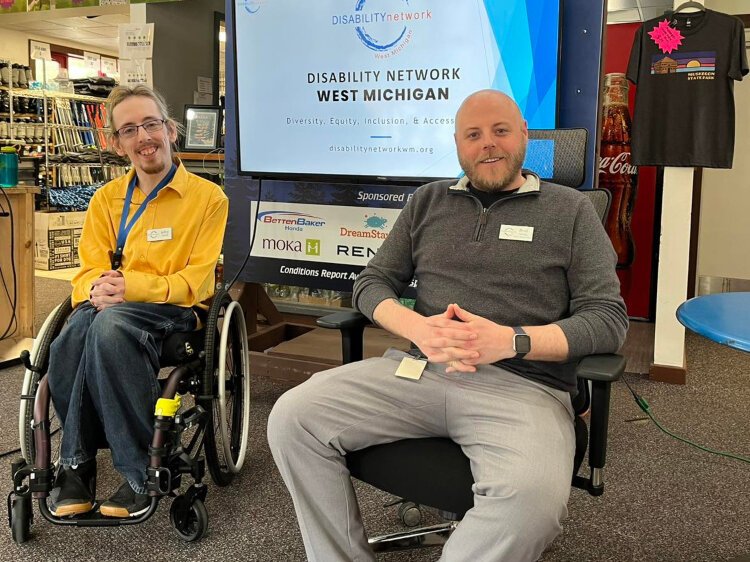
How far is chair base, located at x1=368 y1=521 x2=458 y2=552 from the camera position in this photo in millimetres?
1832

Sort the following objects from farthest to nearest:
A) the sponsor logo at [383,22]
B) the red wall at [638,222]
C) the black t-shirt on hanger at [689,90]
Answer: the red wall at [638,222], the black t-shirt on hanger at [689,90], the sponsor logo at [383,22]

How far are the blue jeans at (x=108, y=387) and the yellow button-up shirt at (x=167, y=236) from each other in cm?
20

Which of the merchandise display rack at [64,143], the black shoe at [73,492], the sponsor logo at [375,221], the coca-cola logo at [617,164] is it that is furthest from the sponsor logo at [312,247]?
the merchandise display rack at [64,143]

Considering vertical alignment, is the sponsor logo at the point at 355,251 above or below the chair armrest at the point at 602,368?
above

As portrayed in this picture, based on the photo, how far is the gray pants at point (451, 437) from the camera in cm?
129

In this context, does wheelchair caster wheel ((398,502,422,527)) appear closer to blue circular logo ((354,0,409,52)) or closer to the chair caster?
the chair caster

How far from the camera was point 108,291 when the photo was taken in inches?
79.9

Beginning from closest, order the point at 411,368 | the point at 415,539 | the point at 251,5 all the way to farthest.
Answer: the point at 411,368, the point at 415,539, the point at 251,5

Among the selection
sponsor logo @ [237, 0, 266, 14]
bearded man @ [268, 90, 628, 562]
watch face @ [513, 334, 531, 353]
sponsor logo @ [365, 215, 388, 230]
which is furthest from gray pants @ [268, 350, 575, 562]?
sponsor logo @ [237, 0, 266, 14]

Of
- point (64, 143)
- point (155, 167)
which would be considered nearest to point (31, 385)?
point (155, 167)

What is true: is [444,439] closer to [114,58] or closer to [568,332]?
[568,332]

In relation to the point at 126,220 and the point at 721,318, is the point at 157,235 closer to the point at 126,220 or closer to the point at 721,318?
the point at 126,220

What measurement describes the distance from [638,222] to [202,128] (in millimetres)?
2932

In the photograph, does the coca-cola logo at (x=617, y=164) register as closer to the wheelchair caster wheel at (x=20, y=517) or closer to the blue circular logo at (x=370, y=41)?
the blue circular logo at (x=370, y=41)
